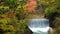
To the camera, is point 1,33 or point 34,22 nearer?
point 1,33

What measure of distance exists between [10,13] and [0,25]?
859 millimetres

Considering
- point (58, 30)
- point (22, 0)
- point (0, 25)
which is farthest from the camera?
point (58, 30)

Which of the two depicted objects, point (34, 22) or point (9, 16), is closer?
point (9, 16)

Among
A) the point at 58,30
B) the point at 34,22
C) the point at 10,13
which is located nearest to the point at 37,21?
the point at 34,22

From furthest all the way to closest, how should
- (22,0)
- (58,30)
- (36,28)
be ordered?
(36,28) < (58,30) < (22,0)

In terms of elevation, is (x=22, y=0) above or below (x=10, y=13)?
above

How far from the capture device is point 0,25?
7.02m

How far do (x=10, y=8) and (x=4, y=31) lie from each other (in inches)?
35.4

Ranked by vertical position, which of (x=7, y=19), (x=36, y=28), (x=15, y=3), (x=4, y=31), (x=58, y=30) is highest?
(x=15, y=3)

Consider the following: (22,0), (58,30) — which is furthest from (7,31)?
(58,30)

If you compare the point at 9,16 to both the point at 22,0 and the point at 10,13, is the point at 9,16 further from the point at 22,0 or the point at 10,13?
the point at 22,0

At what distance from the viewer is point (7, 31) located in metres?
7.45

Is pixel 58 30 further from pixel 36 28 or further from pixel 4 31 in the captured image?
pixel 36 28

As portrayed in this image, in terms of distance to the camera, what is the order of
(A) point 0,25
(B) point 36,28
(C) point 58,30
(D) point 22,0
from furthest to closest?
(B) point 36,28, (C) point 58,30, (D) point 22,0, (A) point 0,25
